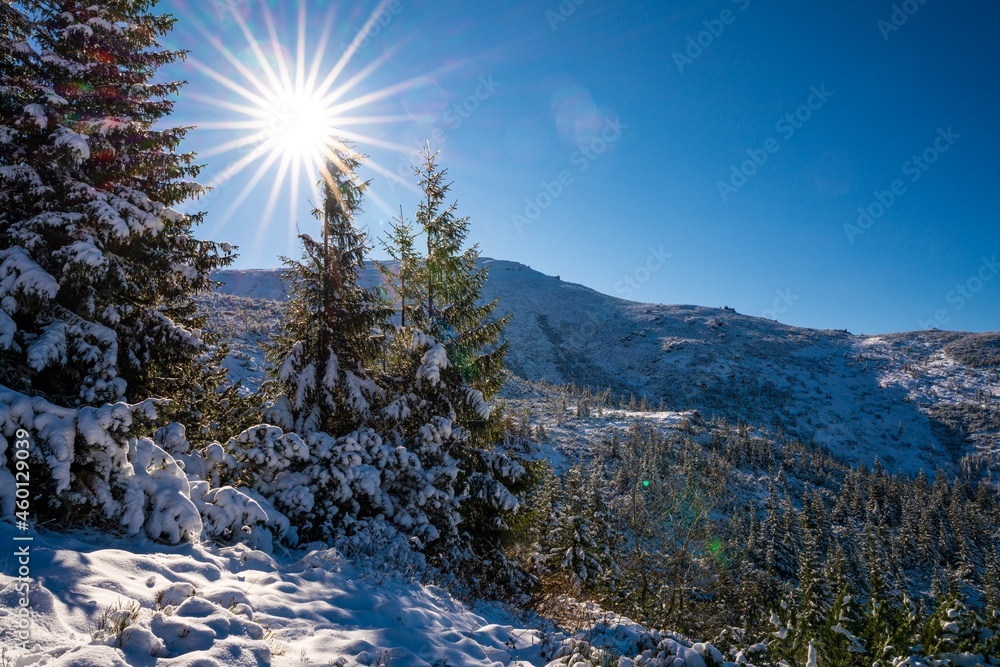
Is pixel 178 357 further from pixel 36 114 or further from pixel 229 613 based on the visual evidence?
pixel 229 613

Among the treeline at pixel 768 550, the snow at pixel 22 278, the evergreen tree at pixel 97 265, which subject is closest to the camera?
the evergreen tree at pixel 97 265

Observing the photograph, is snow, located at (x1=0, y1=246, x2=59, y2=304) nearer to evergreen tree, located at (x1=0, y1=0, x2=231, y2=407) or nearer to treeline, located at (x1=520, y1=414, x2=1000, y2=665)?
evergreen tree, located at (x1=0, y1=0, x2=231, y2=407)

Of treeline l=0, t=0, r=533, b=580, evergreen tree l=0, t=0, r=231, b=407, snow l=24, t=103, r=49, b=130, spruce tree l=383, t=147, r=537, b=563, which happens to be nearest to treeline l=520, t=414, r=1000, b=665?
spruce tree l=383, t=147, r=537, b=563

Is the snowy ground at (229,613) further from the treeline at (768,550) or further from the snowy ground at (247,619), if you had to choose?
the treeline at (768,550)

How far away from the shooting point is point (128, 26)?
988cm

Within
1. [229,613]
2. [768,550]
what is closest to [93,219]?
[229,613]

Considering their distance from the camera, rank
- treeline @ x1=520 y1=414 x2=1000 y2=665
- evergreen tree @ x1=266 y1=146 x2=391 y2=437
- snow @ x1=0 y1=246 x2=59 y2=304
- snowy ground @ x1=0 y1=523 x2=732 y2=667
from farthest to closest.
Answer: evergreen tree @ x1=266 y1=146 x2=391 y2=437 → treeline @ x1=520 y1=414 x2=1000 y2=665 → snow @ x1=0 y1=246 x2=59 y2=304 → snowy ground @ x1=0 y1=523 x2=732 y2=667

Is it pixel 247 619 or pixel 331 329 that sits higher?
pixel 331 329

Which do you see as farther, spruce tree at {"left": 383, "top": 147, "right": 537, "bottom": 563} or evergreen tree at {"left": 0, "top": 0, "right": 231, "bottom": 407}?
spruce tree at {"left": 383, "top": 147, "right": 537, "bottom": 563}

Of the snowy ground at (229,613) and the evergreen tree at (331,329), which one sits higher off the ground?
the evergreen tree at (331,329)

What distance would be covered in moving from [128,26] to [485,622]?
14217 millimetres

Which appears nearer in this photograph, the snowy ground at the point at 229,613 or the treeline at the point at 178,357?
the snowy ground at the point at 229,613

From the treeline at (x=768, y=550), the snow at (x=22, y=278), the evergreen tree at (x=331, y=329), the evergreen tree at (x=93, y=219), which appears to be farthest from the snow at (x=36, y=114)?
the treeline at (x=768, y=550)

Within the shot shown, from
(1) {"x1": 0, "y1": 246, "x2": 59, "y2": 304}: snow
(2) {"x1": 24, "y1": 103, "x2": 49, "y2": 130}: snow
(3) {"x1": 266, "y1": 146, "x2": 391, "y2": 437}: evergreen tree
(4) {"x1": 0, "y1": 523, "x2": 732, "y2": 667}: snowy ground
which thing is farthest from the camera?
(3) {"x1": 266, "y1": 146, "x2": 391, "y2": 437}: evergreen tree
